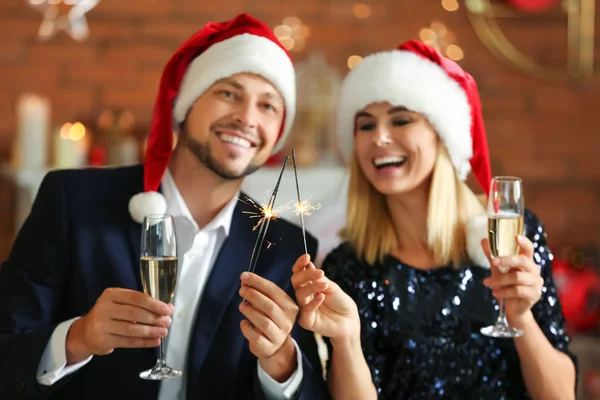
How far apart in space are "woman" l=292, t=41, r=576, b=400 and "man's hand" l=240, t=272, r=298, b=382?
1.05 ft

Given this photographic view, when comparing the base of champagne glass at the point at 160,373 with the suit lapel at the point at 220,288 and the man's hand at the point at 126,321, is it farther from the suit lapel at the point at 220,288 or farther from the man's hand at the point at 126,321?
the suit lapel at the point at 220,288

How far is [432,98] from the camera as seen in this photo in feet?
6.20

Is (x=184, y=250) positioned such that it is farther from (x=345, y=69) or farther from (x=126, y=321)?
(x=345, y=69)

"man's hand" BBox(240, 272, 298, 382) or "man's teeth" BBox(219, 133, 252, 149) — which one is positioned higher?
"man's teeth" BBox(219, 133, 252, 149)

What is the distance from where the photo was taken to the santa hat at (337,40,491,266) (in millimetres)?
1875

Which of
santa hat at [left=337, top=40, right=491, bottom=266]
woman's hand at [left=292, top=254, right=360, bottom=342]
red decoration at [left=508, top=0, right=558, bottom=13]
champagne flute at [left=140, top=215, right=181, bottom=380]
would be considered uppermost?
red decoration at [left=508, top=0, right=558, bottom=13]

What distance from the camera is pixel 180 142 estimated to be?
195cm

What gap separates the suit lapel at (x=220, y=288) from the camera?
1.67 m

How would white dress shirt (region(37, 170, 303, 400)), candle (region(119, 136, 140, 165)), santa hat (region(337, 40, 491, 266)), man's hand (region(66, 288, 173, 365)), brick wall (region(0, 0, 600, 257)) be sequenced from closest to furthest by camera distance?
1. man's hand (region(66, 288, 173, 365))
2. white dress shirt (region(37, 170, 303, 400))
3. santa hat (region(337, 40, 491, 266))
4. candle (region(119, 136, 140, 165))
5. brick wall (region(0, 0, 600, 257))

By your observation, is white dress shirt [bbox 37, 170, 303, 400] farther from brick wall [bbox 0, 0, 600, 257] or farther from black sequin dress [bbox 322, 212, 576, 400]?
brick wall [bbox 0, 0, 600, 257]

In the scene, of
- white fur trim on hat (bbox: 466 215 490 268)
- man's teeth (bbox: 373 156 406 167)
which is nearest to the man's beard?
man's teeth (bbox: 373 156 406 167)

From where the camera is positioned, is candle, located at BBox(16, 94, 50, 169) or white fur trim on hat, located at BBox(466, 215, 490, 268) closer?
white fur trim on hat, located at BBox(466, 215, 490, 268)

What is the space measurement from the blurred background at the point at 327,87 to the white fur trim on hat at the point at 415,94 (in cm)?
166

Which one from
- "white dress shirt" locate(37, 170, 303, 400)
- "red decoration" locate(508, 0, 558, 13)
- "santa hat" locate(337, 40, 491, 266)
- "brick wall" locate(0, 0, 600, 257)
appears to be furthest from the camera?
"red decoration" locate(508, 0, 558, 13)
